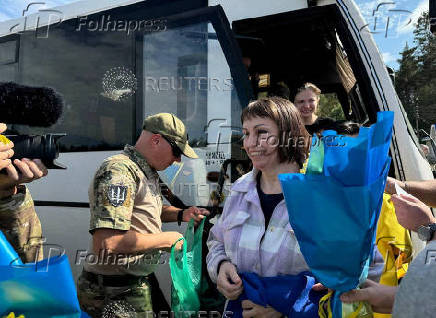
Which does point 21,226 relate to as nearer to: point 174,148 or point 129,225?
point 129,225

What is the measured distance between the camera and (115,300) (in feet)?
7.59

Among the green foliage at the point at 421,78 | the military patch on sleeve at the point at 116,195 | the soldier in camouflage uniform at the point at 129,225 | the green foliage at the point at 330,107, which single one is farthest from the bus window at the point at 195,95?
the green foliage at the point at 421,78

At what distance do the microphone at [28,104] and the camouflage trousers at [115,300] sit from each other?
947 mm

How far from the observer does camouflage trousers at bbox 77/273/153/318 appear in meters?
2.31

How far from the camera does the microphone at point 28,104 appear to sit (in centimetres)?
202

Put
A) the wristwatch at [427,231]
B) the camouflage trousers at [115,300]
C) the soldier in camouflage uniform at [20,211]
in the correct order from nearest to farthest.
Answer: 1. the wristwatch at [427,231]
2. the soldier in camouflage uniform at [20,211]
3. the camouflage trousers at [115,300]

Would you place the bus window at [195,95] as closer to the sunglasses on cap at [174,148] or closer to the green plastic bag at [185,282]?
the sunglasses on cap at [174,148]

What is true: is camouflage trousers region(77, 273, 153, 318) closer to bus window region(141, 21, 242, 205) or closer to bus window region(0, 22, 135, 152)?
bus window region(141, 21, 242, 205)

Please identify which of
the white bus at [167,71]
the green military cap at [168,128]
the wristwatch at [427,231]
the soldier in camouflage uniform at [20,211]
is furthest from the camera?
the white bus at [167,71]

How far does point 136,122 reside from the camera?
370 cm

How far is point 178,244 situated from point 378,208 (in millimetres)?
1287

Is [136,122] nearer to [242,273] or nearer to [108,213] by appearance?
[108,213]

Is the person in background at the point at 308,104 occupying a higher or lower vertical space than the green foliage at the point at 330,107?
lower

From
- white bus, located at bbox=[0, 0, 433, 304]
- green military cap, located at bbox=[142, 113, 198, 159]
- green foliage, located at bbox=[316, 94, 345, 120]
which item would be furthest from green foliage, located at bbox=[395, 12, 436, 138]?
green military cap, located at bbox=[142, 113, 198, 159]
